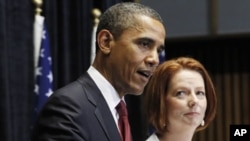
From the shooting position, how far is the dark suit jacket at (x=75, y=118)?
1316mm

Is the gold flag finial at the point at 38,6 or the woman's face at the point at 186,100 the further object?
the gold flag finial at the point at 38,6

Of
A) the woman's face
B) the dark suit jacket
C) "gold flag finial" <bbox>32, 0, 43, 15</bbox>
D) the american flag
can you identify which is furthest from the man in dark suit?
"gold flag finial" <bbox>32, 0, 43, 15</bbox>

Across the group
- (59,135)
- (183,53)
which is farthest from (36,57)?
(59,135)

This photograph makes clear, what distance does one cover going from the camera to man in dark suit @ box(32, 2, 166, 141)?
1353 millimetres

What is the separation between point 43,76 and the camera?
13.7ft

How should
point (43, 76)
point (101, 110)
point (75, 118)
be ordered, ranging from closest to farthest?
1. point (75, 118)
2. point (101, 110)
3. point (43, 76)

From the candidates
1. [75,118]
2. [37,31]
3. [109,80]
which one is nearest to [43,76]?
[37,31]

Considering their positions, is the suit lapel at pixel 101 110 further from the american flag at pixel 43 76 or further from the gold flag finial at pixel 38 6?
the gold flag finial at pixel 38 6

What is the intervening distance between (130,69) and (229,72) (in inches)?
167

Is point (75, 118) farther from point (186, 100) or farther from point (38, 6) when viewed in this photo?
point (38, 6)

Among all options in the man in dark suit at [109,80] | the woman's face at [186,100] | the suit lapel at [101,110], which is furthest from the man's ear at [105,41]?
the woman's face at [186,100]

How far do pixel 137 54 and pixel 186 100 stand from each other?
81 centimetres

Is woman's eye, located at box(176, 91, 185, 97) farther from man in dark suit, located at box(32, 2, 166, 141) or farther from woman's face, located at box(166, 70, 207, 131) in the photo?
man in dark suit, located at box(32, 2, 166, 141)

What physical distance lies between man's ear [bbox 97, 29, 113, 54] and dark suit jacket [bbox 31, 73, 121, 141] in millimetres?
136
